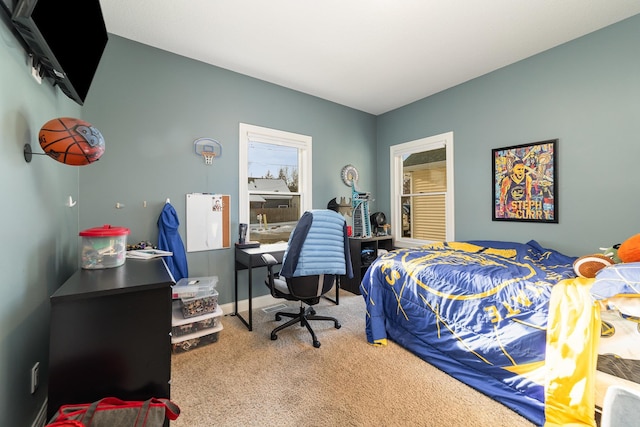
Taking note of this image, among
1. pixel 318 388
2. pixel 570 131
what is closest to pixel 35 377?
pixel 318 388

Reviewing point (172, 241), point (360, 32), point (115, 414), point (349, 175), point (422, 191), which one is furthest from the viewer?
point (349, 175)

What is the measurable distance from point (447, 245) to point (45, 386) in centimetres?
338

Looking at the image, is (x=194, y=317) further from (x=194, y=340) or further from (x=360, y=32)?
(x=360, y=32)

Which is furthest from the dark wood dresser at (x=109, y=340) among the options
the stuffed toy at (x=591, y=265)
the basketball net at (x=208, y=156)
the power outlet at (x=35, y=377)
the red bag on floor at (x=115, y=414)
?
the stuffed toy at (x=591, y=265)

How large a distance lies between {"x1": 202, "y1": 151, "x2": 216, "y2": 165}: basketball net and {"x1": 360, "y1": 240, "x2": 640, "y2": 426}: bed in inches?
80.6

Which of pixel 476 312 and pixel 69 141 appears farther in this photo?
pixel 476 312

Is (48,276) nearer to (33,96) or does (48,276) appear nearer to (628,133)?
(33,96)

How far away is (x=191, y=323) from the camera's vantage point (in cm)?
221

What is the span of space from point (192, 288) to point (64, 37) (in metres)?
1.82

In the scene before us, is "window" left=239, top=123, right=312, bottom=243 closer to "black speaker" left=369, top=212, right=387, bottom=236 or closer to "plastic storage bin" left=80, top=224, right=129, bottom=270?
"black speaker" left=369, top=212, right=387, bottom=236

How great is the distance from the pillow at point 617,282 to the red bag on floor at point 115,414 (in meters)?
2.00

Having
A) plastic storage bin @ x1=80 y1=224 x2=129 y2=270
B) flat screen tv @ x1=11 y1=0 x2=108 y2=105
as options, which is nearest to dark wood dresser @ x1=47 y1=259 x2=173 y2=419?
plastic storage bin @ x1=80 y1=224 x2=129 y2=270

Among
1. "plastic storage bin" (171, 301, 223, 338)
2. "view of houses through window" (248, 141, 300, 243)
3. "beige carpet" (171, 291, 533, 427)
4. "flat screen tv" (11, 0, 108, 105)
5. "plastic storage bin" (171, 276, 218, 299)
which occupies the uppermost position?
"flat screen tv" (11, 0, 108, 105)

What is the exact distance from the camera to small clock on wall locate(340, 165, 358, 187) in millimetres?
4023
